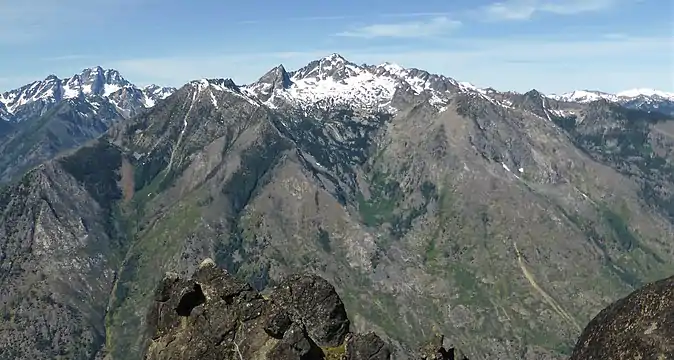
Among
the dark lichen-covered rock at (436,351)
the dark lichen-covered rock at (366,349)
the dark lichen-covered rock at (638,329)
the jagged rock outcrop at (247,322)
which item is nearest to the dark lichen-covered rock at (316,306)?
the jagged rock outcrop at (247,322)

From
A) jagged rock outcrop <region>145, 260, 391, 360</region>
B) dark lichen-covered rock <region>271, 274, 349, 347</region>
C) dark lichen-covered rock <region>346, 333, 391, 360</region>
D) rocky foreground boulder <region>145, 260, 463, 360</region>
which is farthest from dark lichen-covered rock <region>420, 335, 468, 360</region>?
dark lichen-covered rock <region>271, 274, 349, 347</region>

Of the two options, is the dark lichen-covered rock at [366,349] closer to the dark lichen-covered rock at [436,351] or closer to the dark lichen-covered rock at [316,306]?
the dark lichen-covered rock at [436,351]

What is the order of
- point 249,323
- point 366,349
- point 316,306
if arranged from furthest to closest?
point 316,306
point 366,349
point 249,323

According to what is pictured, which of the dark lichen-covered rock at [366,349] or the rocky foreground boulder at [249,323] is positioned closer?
the rocky foreground boulder at [249,323]

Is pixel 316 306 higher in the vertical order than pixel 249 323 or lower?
lower

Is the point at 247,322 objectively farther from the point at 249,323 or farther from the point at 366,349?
the point at 366,349

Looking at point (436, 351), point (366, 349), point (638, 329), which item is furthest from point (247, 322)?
point (638, 329)
